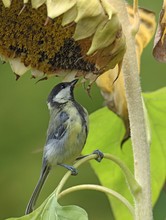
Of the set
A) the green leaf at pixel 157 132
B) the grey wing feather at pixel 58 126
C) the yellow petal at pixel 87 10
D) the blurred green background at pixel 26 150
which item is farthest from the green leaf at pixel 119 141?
the blurred green background at pixel 26 150

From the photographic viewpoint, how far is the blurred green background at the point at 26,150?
2.61 m

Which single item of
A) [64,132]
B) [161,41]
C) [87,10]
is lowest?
[64,132]

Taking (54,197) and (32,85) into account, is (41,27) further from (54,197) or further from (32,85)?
(32,85)

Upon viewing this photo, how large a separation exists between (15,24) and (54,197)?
9.0 inches

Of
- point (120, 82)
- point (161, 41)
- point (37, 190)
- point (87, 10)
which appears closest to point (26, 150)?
point (37, 190)

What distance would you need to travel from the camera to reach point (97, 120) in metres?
1.54

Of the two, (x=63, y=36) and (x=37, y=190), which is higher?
(x=63, y=36)

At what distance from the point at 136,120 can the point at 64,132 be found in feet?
1.56

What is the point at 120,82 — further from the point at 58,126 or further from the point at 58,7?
the point at 58,126

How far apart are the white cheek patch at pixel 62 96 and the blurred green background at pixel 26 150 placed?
728mm

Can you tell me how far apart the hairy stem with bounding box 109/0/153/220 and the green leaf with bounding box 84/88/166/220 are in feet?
0.88

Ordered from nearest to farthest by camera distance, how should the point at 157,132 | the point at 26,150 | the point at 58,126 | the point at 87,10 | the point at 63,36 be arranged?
the point at 87,10
the point at 63,36
the point at 157,132
the point at 58,126
the point at 26,150

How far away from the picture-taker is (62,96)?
174 centimetres

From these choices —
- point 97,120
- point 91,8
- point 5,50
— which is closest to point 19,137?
point 97,120
